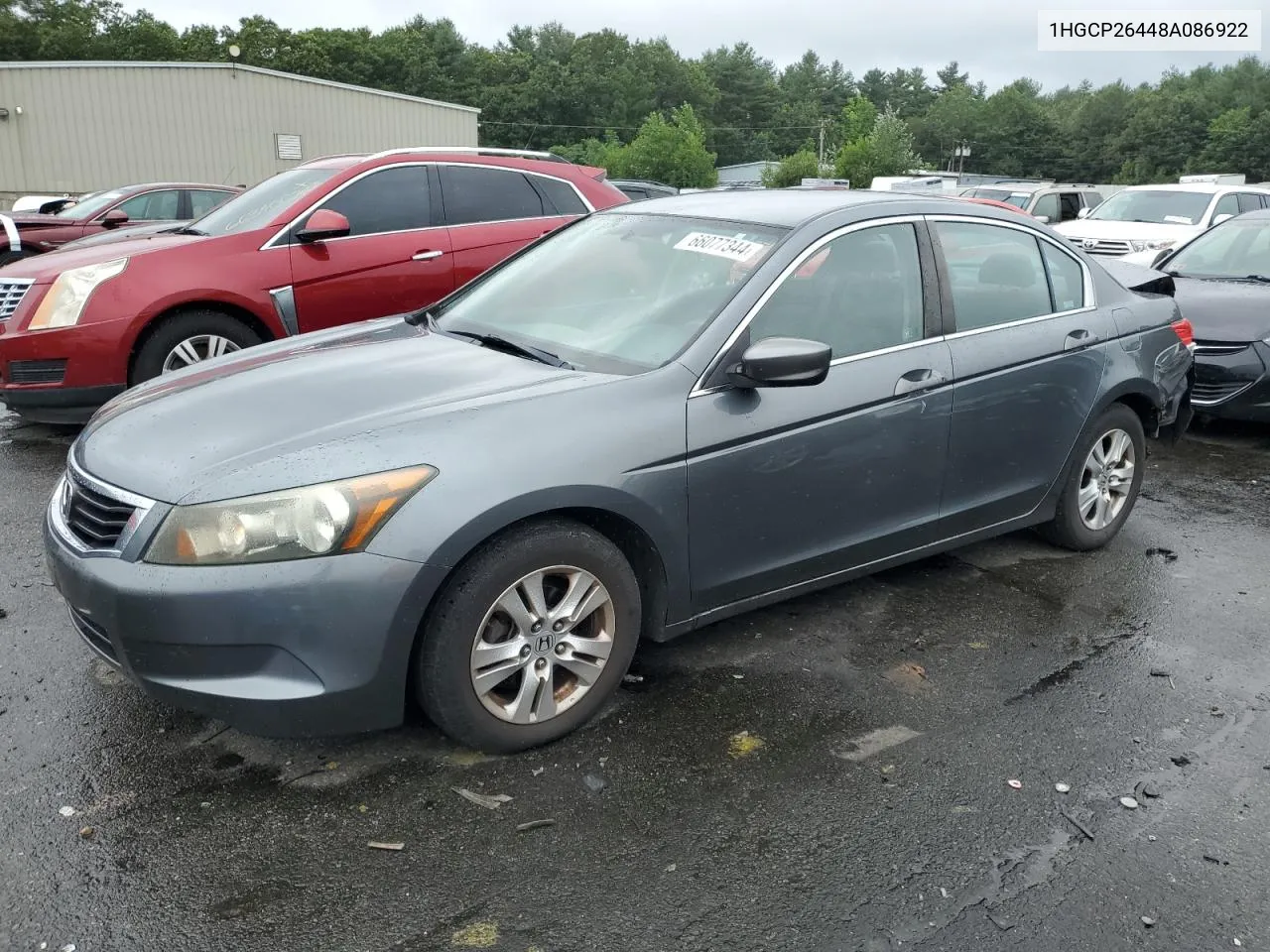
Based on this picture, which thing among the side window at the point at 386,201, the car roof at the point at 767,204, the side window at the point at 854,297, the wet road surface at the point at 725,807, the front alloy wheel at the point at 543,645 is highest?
the side window at the point at 386,201

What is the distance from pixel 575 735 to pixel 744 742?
518 mm

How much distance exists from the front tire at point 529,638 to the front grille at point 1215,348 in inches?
211

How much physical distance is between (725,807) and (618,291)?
1.88 meters

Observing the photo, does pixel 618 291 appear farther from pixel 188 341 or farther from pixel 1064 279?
pixel 188 341

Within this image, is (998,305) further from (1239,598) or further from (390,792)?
(390,792)

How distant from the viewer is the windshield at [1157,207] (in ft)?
46.8

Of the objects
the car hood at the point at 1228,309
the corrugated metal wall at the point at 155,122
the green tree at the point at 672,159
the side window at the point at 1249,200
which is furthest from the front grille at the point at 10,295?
the green tree at the point at 672,159

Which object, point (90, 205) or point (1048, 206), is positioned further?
point (1048, 206)

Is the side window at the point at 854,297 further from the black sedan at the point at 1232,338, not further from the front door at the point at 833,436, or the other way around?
the black sedan at the point at 1232,338

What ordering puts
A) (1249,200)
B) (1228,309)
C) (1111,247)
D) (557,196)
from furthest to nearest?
(1249,200) → (1111,247) → (557,196) → (1228,309)

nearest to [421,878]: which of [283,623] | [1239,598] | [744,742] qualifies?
[283,623]

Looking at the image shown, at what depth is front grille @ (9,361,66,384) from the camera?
588 centimetres

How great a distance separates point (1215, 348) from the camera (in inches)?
271

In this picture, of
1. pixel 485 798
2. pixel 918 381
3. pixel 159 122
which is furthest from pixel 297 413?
pixel 159 122
